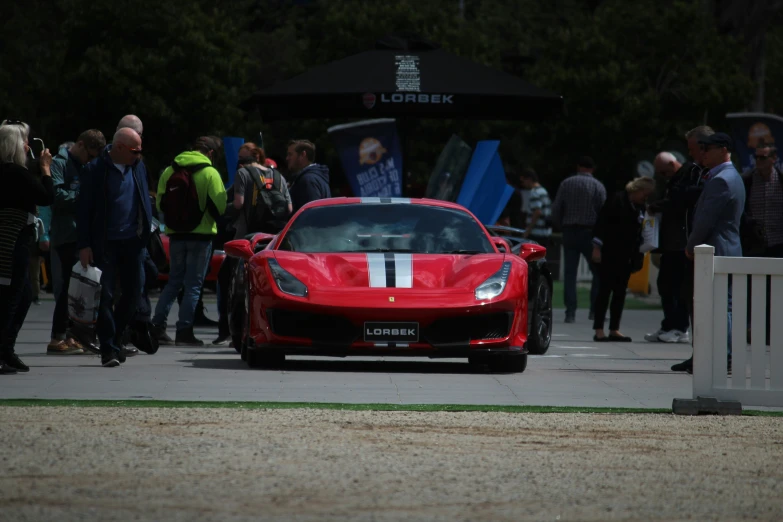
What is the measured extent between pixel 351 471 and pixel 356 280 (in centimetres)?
438

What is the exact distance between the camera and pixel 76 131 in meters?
45.5

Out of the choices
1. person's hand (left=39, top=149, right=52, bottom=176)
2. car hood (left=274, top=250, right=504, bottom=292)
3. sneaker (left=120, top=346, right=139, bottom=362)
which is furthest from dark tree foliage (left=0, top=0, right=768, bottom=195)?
person's hand (left=39, top=149, right=52, bottom=176)

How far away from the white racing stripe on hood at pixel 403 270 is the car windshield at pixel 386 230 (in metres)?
0.31

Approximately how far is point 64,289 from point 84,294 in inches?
34.8

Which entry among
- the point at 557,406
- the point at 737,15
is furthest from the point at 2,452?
the point at 737,15

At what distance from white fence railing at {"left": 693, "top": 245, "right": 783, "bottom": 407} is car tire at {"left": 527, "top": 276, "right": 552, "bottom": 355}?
11.5 ft

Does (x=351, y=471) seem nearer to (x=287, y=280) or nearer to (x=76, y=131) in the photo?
(x=287, y=280)

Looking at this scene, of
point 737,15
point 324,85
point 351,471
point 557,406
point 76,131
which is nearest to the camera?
point 351,471

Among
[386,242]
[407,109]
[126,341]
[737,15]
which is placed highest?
[737,15]

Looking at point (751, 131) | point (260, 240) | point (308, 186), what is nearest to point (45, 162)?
point (260, 240)

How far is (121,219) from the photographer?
1010 cm

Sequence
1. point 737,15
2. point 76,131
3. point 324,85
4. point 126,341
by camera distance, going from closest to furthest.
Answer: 1. point 126,341
2. point 324,85
3. point 737,15
4. point 76,131

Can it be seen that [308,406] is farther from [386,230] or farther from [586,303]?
[586,303]

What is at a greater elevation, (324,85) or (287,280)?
(324,85)
